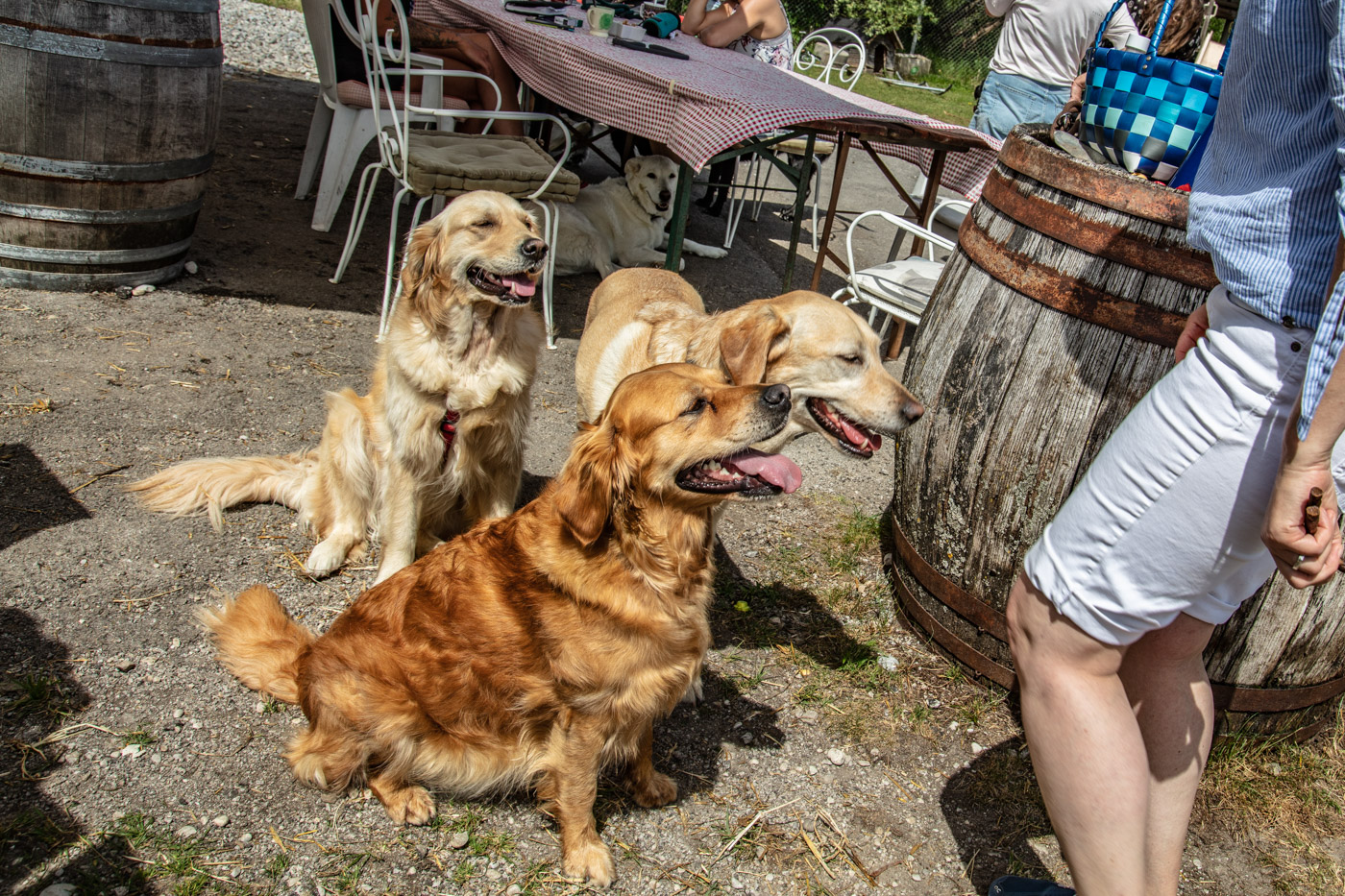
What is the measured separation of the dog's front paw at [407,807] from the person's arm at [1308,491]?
6.51 feet

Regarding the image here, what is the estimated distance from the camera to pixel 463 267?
119 inches

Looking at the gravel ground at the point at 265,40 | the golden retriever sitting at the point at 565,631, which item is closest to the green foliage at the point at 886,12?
the gravel ground at the point at 265,40

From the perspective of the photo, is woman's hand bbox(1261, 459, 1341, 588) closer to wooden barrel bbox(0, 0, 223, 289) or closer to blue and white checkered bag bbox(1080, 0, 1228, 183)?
blue and white checkered bag bbox(1080, 0, 1228, 183)

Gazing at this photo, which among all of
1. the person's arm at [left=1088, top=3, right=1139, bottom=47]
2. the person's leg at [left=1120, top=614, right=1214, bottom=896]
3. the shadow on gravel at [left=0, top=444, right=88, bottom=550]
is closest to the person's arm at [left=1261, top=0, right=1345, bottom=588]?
the person's leg at [left=1120, top=614, right=1214, bottom=896]

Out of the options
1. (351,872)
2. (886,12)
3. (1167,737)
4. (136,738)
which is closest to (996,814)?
(1167,737)

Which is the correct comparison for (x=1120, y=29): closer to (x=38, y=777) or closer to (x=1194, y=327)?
(x=1194, y=327)

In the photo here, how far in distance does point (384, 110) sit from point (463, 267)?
3066 millimetres

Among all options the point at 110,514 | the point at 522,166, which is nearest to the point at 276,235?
the point at 522,166

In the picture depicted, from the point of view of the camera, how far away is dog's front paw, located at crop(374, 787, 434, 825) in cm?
227

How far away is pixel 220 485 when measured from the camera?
10.5 feet

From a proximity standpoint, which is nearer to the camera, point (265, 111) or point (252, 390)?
point (252, 390)

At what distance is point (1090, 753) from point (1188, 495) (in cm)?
55

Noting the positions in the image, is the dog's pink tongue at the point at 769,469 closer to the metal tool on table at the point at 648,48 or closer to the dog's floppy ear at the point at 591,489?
the dog's floppy ear at the point at 591,489

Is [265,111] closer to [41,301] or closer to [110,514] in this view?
[41,301]
